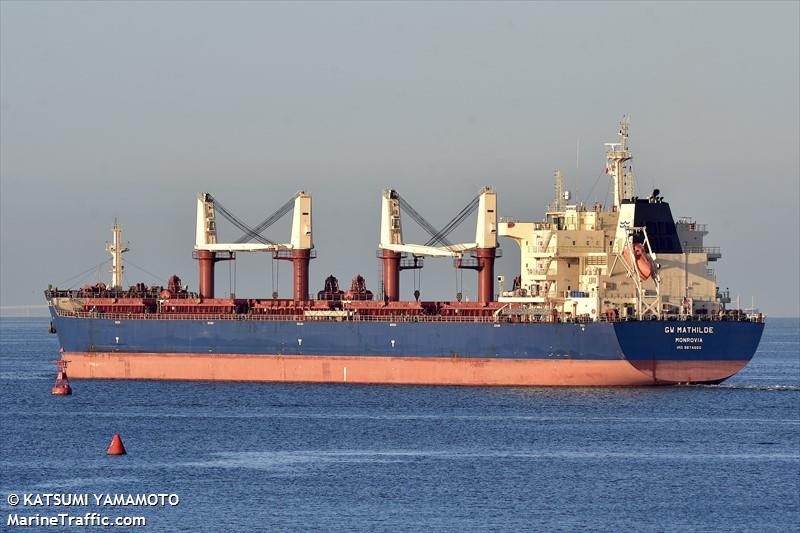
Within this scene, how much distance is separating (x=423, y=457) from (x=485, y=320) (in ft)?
70.4

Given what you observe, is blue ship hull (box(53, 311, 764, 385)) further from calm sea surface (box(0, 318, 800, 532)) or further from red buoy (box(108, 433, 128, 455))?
red buoy (box(108, 433, 128, 455))

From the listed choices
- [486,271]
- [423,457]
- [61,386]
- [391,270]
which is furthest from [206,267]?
[423,457]

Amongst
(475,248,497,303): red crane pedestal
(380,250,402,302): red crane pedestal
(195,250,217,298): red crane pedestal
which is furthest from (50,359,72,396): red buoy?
(475,248,497,303): red crane pedestal

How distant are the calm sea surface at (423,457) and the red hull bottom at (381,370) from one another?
0.76m

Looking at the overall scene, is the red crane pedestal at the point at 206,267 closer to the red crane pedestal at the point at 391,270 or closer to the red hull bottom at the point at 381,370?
the red hull bottom at the point at 381,370

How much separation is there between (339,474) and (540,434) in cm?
968

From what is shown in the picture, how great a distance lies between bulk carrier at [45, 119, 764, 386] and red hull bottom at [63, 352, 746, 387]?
0.06 meters

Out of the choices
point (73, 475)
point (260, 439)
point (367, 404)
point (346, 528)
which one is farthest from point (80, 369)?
point (346, 528)

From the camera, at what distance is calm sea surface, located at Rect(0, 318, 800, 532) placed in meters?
37.2

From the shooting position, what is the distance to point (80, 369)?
7712 centimetres

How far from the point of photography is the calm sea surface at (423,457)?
37250 millimetres

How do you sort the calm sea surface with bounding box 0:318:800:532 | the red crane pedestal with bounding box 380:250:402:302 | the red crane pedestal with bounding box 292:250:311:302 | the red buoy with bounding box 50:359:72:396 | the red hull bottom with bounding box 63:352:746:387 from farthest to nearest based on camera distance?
the red crane pedestal with bounding box 292:250:311:302, the red crane pedestal with bounding box 380:250:402:302, the red buoy with bounding box 50:359:72:396, the red hull bottom with bounding box 63:352:746:387, the calm sea surface with bounding box 0:318:800:532

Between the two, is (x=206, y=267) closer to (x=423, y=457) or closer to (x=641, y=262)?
(x=641, y=262)

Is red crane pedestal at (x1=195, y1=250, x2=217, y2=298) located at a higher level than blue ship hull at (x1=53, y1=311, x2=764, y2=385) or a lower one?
higher
